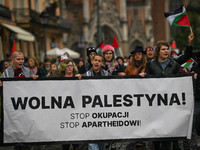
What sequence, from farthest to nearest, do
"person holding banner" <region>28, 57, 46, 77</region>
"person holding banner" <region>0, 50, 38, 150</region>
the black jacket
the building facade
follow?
the building facade, "person holding banner" <region>28, 57, 46, 77</region>, "person holding banner" <region>0, 50, 38, 150</region>, the black jacket

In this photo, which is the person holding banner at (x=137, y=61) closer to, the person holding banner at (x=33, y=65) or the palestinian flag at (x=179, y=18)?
the palestinian flag at (x=179, y=18)

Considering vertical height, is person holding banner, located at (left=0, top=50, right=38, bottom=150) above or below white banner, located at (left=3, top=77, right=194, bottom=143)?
above

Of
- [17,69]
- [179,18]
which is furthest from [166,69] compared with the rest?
[17,69]

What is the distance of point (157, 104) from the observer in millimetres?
6043

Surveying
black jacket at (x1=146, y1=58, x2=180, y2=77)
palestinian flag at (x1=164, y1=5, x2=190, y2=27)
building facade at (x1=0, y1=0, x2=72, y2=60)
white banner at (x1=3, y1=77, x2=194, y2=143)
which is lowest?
white banner at (x1=3, y1=77, x2=194, y2=143)

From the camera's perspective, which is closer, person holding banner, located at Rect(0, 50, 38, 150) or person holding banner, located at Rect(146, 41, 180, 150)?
person holding banner, located at Rect(146, 41, 180, 150)

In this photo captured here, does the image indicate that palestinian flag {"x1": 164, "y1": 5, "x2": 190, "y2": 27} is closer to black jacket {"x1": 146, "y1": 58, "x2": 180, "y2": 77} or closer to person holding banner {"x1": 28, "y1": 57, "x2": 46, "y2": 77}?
black jacket {"x1": 146, "y1": 58, "x2": 180, "y2": 77}

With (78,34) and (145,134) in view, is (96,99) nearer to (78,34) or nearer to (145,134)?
(145,134)

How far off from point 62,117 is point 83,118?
0.33 metres

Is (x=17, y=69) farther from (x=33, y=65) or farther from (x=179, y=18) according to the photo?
(x=33, y=65)

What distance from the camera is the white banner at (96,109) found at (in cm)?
591

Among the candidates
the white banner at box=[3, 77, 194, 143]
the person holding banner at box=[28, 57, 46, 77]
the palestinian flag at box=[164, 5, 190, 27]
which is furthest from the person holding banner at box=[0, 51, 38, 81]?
the person holding banner at box=[28, 57, 46, 77]

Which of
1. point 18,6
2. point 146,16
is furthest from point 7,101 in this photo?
point 146,16

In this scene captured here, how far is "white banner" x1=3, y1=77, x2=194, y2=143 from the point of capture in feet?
19.4
